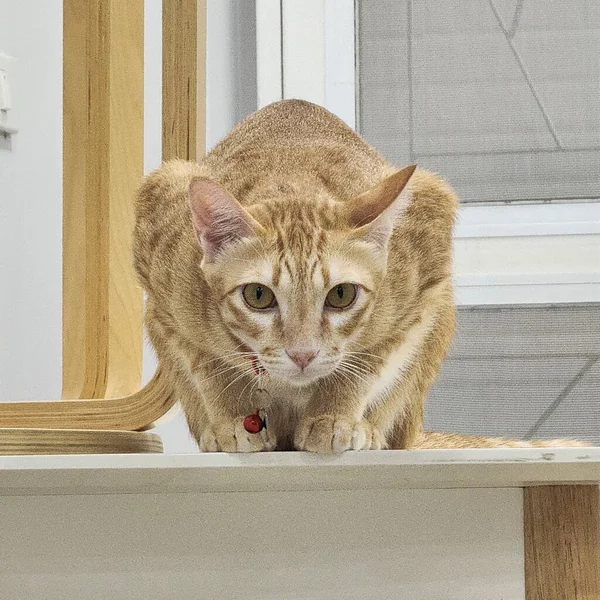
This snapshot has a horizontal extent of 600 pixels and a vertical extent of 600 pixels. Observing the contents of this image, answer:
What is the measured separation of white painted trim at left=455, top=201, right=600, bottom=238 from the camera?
1.66 metres

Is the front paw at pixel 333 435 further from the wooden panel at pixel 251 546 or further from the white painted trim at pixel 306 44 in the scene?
the white painted trim at pixel 306 44

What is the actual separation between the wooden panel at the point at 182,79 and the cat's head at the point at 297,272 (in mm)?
249

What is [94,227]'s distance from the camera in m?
1.06

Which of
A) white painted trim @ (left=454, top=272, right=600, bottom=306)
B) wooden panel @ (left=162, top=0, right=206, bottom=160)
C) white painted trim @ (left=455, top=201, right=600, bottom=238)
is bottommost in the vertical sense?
white painted trim @ (left=454, top=272, right=600, bottom=306)

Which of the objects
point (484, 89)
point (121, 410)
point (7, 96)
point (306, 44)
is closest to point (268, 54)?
point (306, 44)

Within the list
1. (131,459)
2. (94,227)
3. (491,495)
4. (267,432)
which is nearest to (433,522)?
(491,495)

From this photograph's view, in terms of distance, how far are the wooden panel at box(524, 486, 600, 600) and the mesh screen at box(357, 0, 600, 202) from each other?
36.5 inches

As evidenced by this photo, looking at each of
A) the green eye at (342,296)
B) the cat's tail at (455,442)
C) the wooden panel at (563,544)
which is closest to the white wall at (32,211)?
the cat's tail at (455,442)

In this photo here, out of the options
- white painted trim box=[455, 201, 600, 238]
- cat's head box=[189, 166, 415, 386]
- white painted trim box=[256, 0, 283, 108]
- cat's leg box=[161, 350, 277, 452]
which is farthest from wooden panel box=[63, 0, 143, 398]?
white painted trim box=[455, 201, 600, 238]

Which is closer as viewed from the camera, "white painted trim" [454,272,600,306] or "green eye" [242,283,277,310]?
"green eye" [242,283,277,310]

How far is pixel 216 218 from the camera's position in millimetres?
813

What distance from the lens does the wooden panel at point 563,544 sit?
2.67 feet

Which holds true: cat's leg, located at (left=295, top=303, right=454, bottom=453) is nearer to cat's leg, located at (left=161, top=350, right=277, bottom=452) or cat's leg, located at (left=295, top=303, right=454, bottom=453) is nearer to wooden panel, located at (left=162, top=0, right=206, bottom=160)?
cat's leg, located at (left=161, top=350, right=277, bottom=452)

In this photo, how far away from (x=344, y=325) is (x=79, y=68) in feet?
1.49
